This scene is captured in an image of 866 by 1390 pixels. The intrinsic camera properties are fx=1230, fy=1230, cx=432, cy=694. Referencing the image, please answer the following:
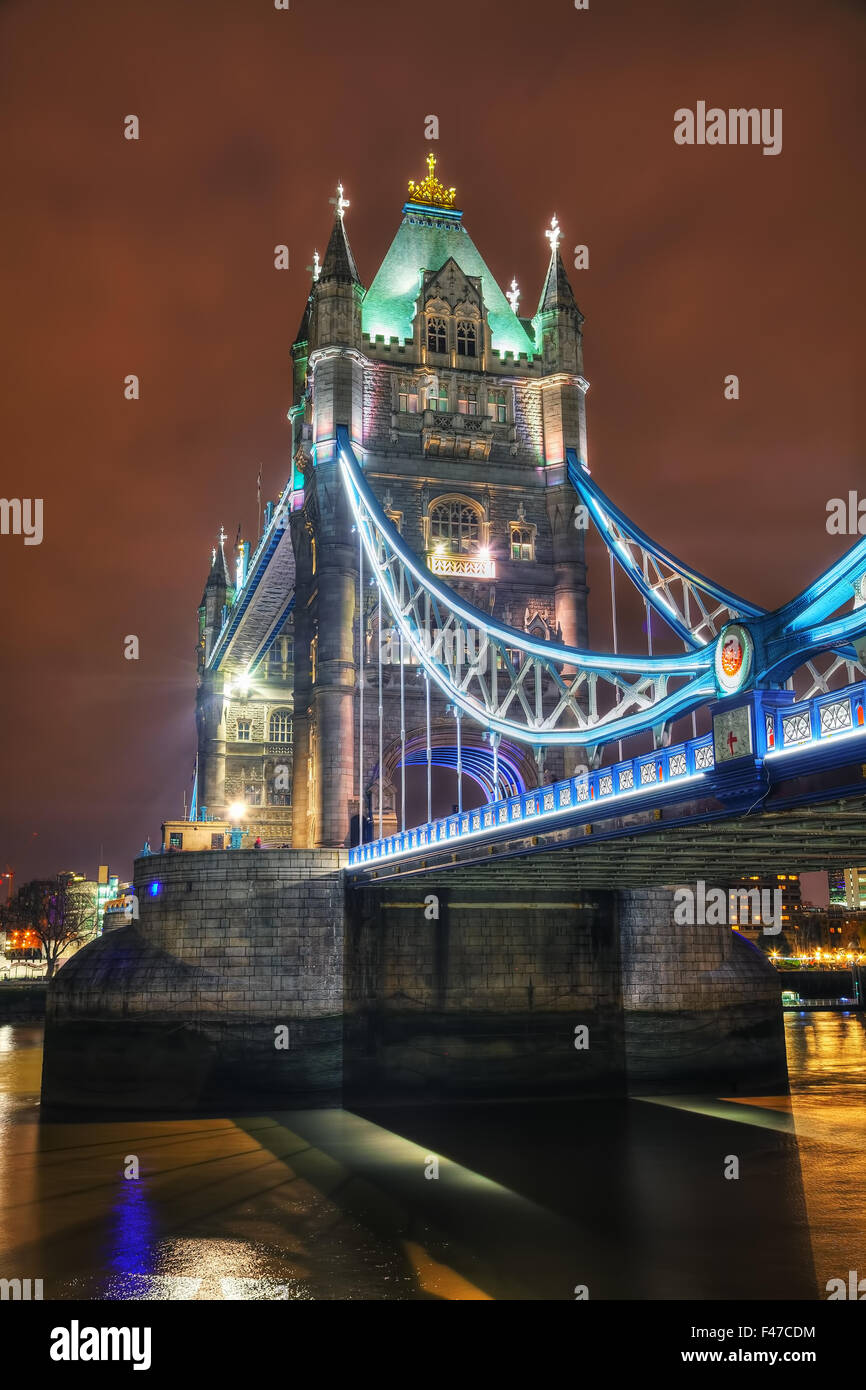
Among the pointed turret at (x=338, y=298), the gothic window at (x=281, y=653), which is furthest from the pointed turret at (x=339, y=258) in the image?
the gothic window at (x=281, y=653)

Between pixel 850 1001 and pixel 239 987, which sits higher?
pixel 239 987

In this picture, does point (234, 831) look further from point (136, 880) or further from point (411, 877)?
point (411, 877)

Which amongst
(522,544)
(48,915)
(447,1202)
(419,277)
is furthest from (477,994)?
(48,915)

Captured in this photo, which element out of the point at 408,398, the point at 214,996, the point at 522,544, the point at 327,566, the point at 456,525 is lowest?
the point at 214,996

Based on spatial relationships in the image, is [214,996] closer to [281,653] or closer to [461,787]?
[461,787]

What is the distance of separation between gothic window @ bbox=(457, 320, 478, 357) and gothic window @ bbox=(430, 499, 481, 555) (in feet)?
17.8

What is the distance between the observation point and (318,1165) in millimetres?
23531

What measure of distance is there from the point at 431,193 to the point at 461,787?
24120mm

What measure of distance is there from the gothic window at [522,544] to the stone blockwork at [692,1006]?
40.1 ft

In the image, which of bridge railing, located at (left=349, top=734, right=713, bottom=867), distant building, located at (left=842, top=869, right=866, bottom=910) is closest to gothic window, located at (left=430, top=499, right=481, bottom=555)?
bridge railing, located at (left=349, top=734, right=713, bottom=867)

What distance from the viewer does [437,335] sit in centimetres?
4116

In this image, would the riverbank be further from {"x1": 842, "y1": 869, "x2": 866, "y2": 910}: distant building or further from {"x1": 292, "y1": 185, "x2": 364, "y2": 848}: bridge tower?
{"x1": 842, "y1": 869, "x2": 866, "y2": 910}: distant building
